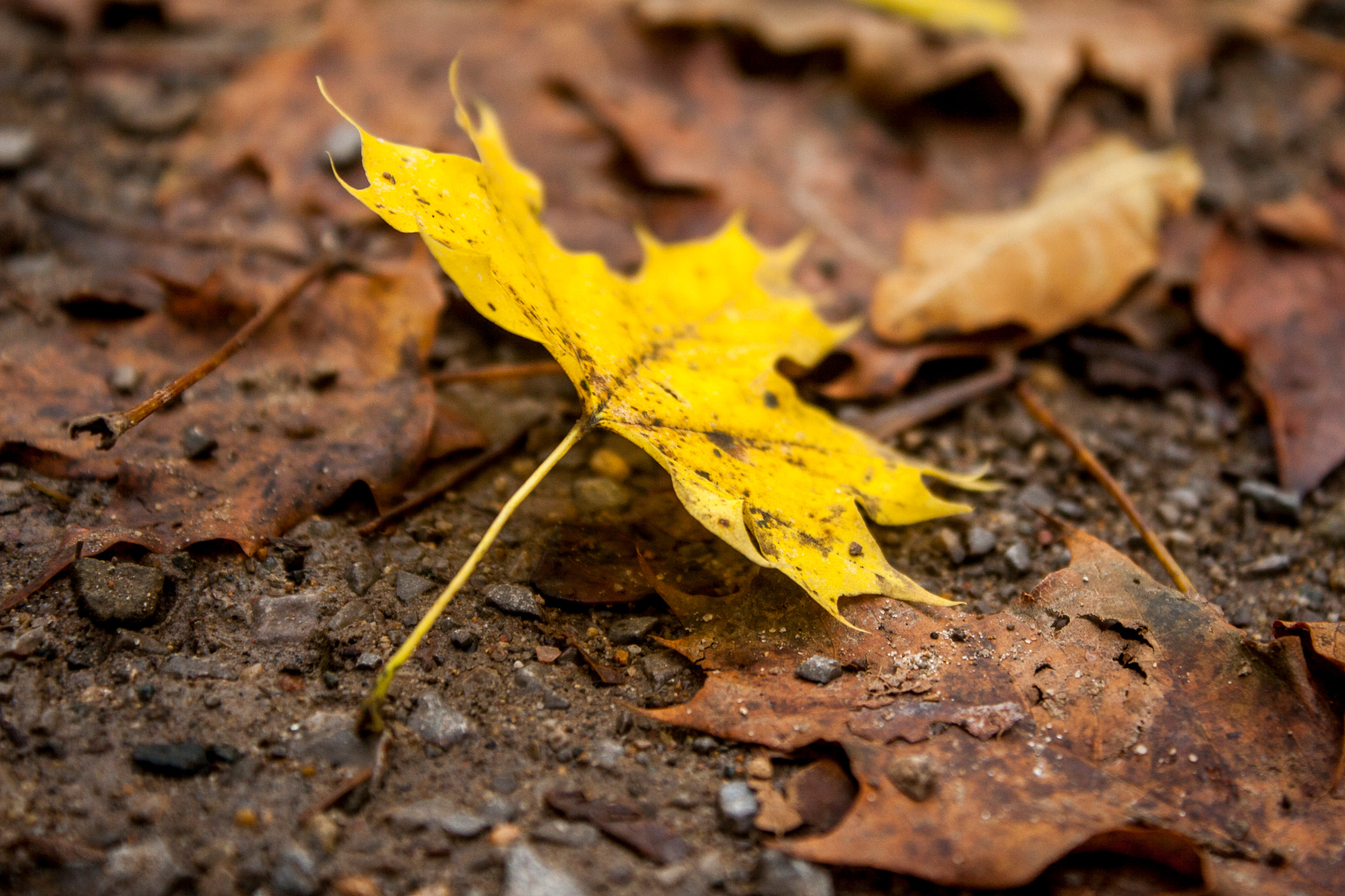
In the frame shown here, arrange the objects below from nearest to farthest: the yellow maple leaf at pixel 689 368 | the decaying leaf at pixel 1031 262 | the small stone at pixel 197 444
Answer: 1. the yellow maple leaf at pixel 689 368
2. the small stone at pixel 197 444
3. the decaying leaf at pixel 1031 262

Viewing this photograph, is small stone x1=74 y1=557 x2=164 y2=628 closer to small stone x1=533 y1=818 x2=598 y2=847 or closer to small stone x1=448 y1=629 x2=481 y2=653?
small stone x1=448 y1=629 x2=481 y2=653

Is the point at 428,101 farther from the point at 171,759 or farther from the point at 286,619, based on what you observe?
the point at 171,759

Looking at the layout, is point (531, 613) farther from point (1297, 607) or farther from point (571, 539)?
point (1297, 607)

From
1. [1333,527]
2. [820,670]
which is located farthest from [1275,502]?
[820,670]

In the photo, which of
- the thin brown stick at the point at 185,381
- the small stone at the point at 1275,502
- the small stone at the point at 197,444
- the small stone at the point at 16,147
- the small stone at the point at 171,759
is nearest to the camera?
the small stone at the point at 171,759

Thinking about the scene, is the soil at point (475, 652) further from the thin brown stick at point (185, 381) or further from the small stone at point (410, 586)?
the thin brown stick at point (185, 381)

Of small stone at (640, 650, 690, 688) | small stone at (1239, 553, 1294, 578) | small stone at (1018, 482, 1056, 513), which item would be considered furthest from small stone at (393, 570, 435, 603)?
small stone at (1239, 553, 1294, 578)

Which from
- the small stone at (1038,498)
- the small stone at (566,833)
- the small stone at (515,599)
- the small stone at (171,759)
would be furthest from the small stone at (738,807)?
the small stone at (1038,498)
